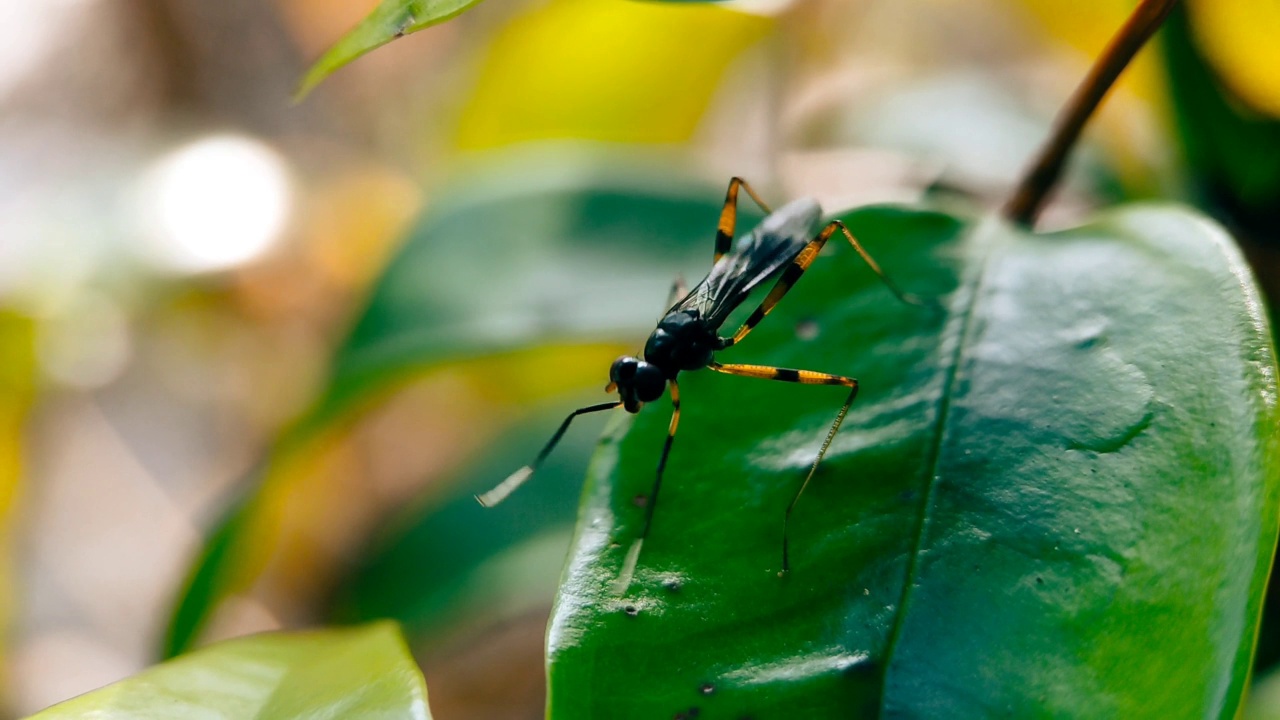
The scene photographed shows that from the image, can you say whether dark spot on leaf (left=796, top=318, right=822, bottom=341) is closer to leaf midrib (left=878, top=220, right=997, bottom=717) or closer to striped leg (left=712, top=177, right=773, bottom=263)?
leaf midrib (left=878, top=220, right=997, bottom=717)

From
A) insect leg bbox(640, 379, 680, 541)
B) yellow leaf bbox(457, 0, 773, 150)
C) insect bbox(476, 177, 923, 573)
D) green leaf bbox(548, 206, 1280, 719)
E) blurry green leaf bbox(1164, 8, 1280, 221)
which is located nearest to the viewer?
green leaf bbox(548, 206, 1280, 719)

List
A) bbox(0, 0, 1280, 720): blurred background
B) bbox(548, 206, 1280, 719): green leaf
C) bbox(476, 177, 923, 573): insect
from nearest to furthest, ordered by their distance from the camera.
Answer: bbox(548, 206, 1280, 719): green leaf, bbox(476, 177, 923, 573): insect, bbox(0, 0, 1280, 720): blurred background

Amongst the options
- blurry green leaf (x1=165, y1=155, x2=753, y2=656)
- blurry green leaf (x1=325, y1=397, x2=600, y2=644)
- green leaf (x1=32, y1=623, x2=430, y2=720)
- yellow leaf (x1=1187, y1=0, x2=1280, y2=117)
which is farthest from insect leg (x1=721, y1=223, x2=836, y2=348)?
blurry green leaf (x1=325, y1=397, x2=600, y2=644)

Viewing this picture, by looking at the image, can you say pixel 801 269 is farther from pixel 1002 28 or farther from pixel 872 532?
pixel 1002 28

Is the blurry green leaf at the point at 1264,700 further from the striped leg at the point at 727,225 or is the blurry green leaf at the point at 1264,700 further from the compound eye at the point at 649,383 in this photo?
the striped leg at the point at 727,225

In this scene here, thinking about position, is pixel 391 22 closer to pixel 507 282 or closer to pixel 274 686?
pixel 274 686

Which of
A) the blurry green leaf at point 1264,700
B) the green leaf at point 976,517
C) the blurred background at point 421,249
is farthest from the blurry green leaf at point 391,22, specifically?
the blurry green leaf at point 1264,700

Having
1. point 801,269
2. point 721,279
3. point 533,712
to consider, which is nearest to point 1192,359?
point 801,269
